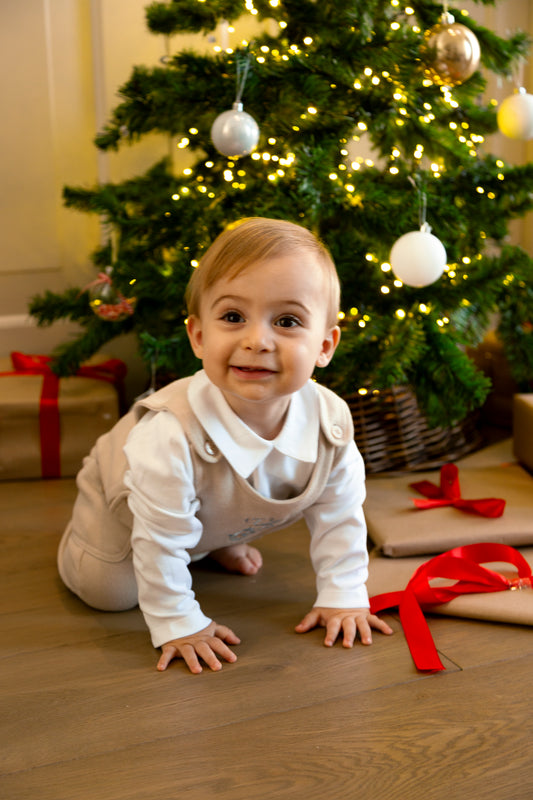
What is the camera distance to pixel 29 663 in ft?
3.43

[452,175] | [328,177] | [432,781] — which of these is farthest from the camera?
[452,175]

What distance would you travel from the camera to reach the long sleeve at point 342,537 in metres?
1.10

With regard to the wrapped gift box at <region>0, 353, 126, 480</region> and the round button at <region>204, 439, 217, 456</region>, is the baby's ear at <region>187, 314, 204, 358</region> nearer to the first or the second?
the round button at <region>204, 439, 217, 456</region>

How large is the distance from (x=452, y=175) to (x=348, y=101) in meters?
0.24

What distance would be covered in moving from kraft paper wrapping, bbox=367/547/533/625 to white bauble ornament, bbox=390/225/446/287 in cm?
45

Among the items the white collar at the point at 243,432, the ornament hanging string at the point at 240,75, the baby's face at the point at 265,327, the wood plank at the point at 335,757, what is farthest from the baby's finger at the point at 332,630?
the ornament hanging string at the point at 240,75

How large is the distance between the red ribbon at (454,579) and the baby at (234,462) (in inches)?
1.8

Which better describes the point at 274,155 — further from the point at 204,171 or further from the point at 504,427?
the point at 504,427

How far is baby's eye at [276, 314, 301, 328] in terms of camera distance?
0.97m

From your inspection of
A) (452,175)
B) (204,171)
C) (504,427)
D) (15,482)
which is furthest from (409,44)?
(15,482)

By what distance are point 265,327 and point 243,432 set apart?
0.14 metres

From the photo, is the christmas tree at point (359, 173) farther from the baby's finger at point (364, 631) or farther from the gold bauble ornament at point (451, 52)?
the baby's finger at point (364, 631)

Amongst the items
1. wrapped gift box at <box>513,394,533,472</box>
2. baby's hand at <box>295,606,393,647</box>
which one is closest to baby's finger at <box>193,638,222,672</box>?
baby's hand at <box>295,606,393,647</box>

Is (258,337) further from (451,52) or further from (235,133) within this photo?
(451,52)
